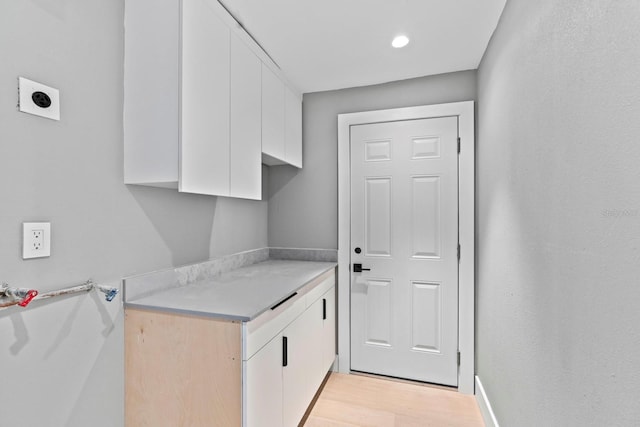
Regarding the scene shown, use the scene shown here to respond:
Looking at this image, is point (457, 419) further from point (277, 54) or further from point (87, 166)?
point (277, 54)

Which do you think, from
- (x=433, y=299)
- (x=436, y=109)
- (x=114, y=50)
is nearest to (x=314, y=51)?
(x=436, y=109)

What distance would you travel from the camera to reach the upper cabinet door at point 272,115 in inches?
80.3

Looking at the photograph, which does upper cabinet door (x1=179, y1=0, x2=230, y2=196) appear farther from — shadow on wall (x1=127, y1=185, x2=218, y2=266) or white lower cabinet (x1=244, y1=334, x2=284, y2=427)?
white lower cabinet (x1=244, y1=334, x2=284, y2=427)

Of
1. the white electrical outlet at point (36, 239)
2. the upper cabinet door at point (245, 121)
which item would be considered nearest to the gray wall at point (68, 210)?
the white electrical outlet at point (36, 239)

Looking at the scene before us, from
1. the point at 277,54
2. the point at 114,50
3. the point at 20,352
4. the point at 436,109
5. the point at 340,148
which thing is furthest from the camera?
the point at 340,148

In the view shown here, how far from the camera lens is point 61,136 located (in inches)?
44.9

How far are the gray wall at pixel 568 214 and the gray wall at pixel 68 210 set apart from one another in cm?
174

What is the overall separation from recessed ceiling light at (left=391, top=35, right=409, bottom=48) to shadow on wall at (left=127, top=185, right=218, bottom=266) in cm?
157

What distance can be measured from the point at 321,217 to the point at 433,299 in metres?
1.14

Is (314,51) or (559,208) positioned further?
(314,51)

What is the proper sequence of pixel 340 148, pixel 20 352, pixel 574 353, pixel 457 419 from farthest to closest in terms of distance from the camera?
pixel 340 148 < pixel 457 419 < pixel 20 352 < pixel 574 353

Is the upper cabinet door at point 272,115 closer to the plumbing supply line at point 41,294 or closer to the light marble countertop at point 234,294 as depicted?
the light marble countertop at point 234,294

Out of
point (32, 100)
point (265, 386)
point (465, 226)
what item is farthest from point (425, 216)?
point (32, 100)

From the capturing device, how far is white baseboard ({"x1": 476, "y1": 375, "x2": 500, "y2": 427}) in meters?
1.75
